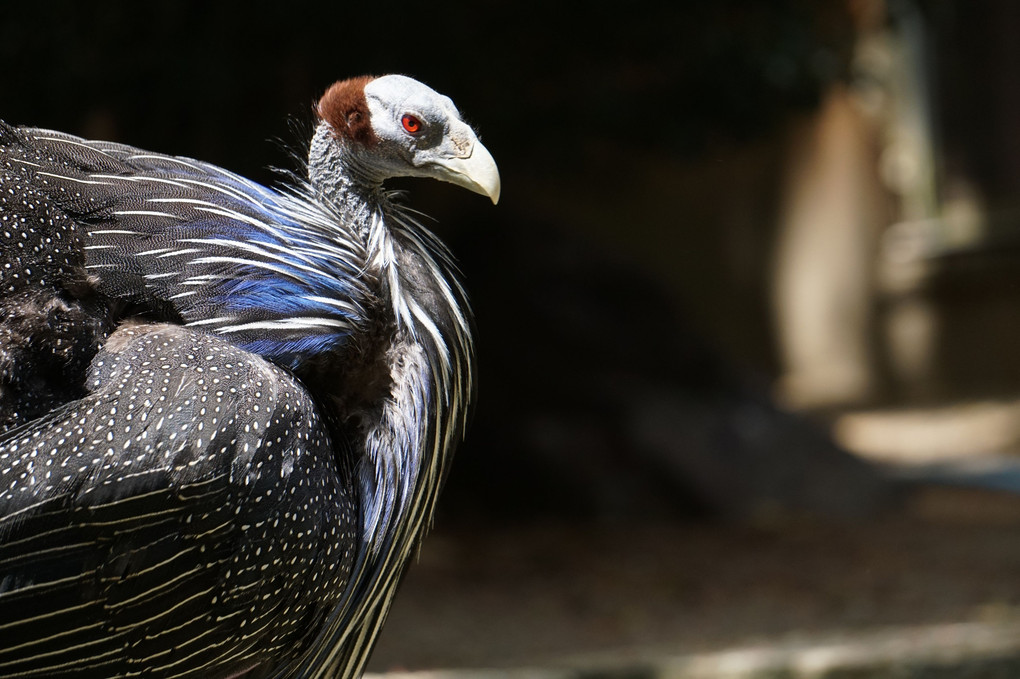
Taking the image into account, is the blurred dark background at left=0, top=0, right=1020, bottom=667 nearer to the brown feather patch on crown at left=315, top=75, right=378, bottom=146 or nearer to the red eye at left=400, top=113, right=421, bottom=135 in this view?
the brown feather patch on crown at left=315, top=75, right=378, bottom=146

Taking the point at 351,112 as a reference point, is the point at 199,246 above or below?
below

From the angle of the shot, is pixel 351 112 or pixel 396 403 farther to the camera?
pixel 351 112

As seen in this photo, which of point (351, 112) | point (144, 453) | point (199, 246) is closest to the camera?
point (144, 453)

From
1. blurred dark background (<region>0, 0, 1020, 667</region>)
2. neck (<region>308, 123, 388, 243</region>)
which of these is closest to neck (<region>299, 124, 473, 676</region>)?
neck (<region>308, 123, 388, 243</region>)

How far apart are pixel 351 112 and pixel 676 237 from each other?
24.8ft

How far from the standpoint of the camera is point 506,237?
22.5 ft

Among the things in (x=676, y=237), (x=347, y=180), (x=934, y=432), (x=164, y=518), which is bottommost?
(x=164, y=518)

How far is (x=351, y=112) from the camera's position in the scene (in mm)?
2441

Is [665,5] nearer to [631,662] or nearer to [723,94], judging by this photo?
[723,94]

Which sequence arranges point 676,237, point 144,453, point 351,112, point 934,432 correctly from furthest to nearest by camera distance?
point 676,237
point 934,432
point 351,112
point 144,453

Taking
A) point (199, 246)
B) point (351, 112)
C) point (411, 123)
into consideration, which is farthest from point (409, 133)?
point (199, 246)

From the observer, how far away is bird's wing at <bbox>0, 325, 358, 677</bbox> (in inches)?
76.0

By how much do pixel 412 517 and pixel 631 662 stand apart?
1482 mm

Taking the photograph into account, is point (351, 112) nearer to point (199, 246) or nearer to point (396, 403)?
point (199, 246)
